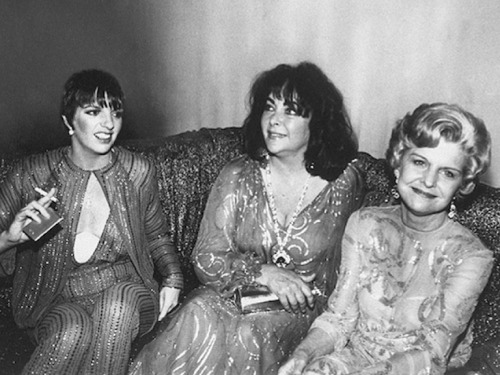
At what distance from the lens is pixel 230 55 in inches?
155

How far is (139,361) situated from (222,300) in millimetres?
383

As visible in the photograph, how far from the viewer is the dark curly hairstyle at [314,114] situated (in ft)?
9.00

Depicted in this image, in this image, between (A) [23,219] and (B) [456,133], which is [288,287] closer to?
(B) [456,133]

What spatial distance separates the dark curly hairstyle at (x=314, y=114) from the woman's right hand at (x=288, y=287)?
1.53ft

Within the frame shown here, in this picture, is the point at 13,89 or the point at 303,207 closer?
the point at 303,207

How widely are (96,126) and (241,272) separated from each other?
0.78m

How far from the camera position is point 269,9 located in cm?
374

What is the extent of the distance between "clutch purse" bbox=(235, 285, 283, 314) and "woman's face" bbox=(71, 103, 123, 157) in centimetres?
76

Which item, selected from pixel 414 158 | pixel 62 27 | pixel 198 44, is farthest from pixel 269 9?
pixel 414 158

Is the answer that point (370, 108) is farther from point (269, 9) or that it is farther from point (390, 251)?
point (390, 251)

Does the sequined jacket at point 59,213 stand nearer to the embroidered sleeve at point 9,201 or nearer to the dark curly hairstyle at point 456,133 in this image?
the embroidered sleeve at point 9,201

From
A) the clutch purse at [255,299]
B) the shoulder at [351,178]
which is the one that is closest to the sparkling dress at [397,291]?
the clutch purse at [255,299]

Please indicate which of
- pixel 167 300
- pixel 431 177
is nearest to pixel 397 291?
pixel 431 177

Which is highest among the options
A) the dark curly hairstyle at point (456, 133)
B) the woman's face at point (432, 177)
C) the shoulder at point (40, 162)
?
the dark curly hairstyle at point (456, 133)
